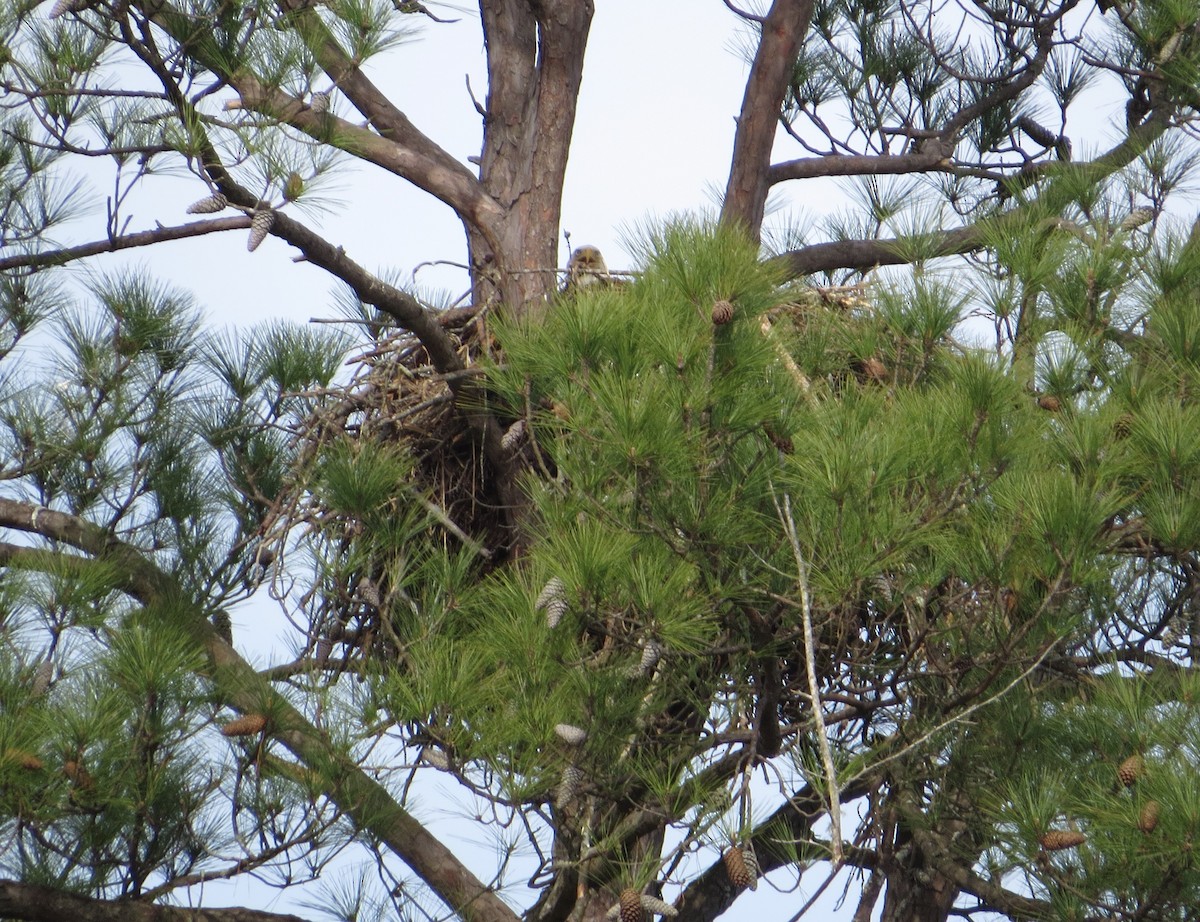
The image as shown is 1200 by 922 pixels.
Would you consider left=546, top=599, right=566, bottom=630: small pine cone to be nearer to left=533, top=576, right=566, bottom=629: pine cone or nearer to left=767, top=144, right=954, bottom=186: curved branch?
left=533, top=576, right=566, bottom=629: pine cone

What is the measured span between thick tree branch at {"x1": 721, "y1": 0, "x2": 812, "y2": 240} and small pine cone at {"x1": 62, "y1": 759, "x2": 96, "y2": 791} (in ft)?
8.40

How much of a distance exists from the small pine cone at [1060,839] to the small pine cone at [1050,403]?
68cm

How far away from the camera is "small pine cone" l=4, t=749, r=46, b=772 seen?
2340 millimetres

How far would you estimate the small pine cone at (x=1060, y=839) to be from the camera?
7.54 ft

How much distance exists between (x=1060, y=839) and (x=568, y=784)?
75 cm

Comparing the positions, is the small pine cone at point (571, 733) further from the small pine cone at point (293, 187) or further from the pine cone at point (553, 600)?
the small pine cone at point (293, 187)

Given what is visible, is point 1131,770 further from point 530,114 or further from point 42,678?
point 530,114

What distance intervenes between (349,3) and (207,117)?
1.20 ft

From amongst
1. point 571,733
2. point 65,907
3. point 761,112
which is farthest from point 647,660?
point 761,112

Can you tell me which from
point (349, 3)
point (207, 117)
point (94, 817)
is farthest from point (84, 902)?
point (349, 3)

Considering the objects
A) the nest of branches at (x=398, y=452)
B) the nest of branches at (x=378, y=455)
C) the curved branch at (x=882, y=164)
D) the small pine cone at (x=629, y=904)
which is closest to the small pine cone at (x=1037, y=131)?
the curved branch at (x=882, y=164)

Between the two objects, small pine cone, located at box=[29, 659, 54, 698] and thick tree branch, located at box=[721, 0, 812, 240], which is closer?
small pine cone, located at box=[29, 659, 54, 698]

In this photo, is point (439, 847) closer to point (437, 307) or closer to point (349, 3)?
point (437, 307)

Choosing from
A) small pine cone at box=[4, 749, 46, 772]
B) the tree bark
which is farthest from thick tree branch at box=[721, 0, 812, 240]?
small pine cone at box=[4, 749, 46, 772]
